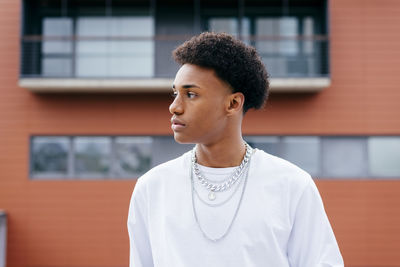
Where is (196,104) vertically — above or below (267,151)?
above

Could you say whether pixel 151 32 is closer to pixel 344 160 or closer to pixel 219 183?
pixel 344 160

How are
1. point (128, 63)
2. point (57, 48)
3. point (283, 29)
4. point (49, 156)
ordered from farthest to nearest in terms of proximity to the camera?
point (283, 29), point (57, 48), point (49, 156), point (128, 63)

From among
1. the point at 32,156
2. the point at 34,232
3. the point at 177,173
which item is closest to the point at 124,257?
the point at 34,232

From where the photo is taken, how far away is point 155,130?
1079 cm

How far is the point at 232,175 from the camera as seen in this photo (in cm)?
169

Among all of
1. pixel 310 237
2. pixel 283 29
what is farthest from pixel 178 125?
pixel 283 29

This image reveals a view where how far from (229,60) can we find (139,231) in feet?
2.18

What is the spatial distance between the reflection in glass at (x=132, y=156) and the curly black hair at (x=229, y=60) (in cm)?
912

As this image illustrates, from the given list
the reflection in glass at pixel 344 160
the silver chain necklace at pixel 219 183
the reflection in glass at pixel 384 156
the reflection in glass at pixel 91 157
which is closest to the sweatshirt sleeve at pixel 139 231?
the silver chain necklace at pixel 219 183

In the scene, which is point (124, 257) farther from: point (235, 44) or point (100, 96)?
point (235, 44)

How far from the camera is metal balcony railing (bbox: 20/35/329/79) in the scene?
35.2ft

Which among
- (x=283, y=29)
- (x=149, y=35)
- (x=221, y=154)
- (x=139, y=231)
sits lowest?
(x=139, y=231)

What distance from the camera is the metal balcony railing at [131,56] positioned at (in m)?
10.7

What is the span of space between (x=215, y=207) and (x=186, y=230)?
0.12 m
